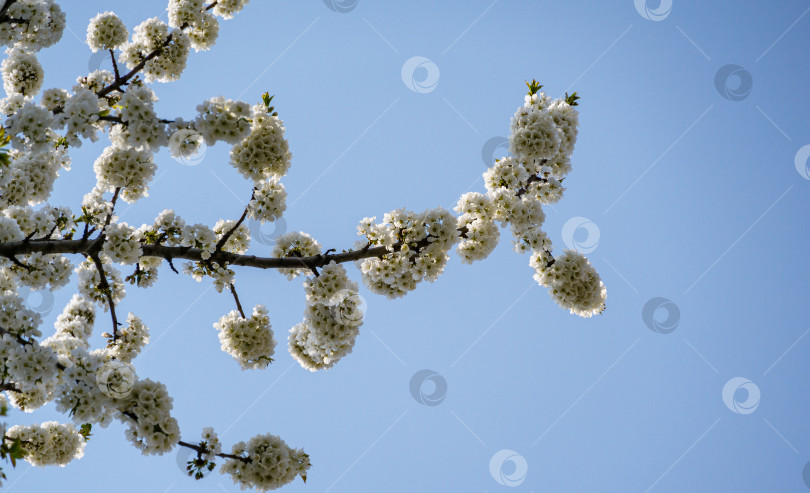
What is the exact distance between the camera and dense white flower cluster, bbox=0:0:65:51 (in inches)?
286

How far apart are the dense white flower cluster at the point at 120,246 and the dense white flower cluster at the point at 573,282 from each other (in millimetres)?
5078

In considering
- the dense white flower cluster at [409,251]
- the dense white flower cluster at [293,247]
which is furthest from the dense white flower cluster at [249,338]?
the dense white flower cluster at [409,251]


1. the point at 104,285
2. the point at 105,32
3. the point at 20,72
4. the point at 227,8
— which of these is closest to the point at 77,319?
the point at 104,285

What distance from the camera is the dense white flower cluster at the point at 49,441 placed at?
7387 mm

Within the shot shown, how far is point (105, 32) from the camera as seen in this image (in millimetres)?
8172

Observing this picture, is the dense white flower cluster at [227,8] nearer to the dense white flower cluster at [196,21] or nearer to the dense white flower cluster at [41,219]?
the dense white flower cluster at [196,21]

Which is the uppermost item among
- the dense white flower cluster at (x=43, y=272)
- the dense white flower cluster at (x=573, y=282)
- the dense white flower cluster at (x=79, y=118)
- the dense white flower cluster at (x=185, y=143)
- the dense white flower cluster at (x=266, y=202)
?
the dense white flower cluster at (x=43, y=272)

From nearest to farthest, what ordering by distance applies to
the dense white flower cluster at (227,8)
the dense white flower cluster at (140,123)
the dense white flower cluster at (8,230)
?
the dense white flower cluster at (140,123), the dense white flower cluster at (8,230), the dense white flower cluster at (227,8)

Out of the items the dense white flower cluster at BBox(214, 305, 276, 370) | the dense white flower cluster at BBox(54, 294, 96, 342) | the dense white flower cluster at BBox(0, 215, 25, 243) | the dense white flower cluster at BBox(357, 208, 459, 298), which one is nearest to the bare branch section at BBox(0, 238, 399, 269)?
the dense white flower cluster at BBox(357, 208, 459, 298)

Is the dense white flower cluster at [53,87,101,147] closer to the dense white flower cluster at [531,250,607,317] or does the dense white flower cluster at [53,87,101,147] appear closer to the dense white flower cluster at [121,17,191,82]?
the dense white flower cluster at [121,17,191,82]

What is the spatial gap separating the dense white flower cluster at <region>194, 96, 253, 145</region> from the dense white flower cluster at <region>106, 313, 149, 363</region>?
362 cm

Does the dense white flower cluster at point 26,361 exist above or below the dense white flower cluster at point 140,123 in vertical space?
below

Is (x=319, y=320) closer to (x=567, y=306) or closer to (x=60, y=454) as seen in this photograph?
(x=567, y=306)

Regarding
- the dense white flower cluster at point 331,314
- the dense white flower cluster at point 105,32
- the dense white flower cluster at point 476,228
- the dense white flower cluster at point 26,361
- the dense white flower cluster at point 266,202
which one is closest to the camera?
the dense white flower cluster at point 26,361
